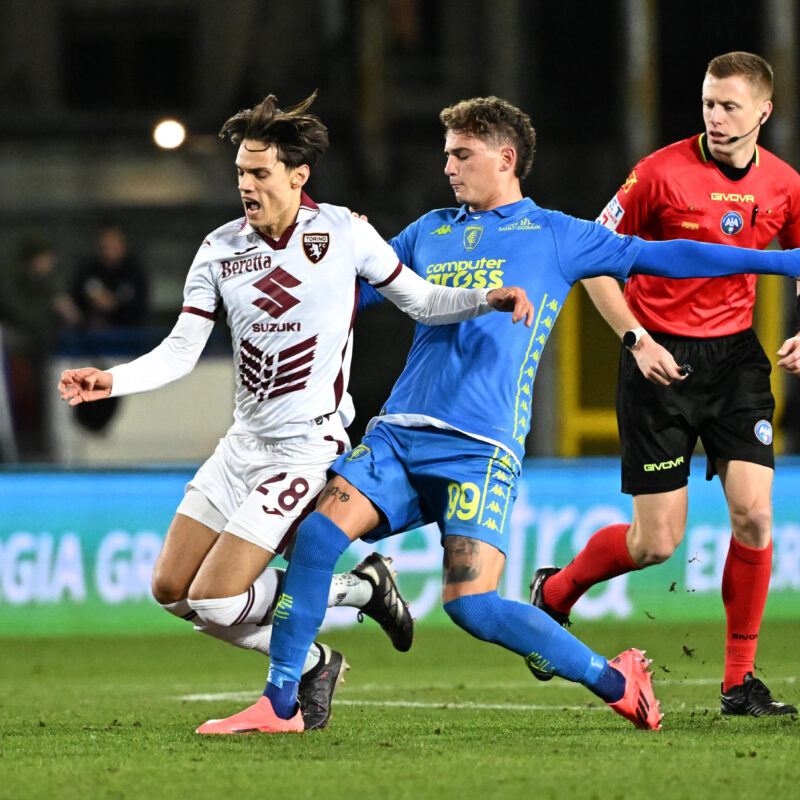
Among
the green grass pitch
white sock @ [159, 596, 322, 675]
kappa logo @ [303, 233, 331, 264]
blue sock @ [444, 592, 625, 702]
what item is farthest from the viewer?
white sock @ [159, 596, 322, 675]

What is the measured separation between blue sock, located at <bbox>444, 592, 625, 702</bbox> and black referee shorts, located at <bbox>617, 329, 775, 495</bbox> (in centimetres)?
118

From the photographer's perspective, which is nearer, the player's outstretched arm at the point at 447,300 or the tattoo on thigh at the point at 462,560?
the player's outstretched arm at the point at 447,300

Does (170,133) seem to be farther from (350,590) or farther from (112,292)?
(350,590)

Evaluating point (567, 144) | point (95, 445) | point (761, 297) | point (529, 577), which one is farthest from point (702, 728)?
point (567, 144)

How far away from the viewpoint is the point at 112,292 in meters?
12.3

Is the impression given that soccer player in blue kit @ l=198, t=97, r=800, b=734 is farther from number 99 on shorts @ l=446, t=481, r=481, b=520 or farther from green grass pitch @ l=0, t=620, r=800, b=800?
green grass pitch @ l=0, t=620, r=800, b=800

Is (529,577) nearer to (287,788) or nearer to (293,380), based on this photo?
(293,380)

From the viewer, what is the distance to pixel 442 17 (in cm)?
2156

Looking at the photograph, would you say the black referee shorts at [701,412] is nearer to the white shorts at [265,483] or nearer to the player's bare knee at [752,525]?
the player's bare knee at [752,525]

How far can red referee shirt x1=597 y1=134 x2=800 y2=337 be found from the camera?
616 centimetres

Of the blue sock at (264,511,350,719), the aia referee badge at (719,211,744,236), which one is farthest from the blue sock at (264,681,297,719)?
the aia referee badge at (719,211,744,236)

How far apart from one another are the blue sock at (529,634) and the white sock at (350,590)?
0.61m

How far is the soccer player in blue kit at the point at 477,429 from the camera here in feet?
17.1

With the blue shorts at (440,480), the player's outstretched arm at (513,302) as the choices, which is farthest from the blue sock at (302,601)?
the player's outstretched arm at (513,302)
